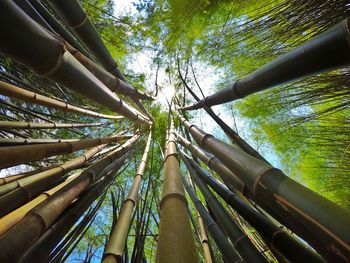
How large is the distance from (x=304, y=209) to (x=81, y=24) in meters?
2.10

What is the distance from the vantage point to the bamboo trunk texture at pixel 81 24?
1895mm

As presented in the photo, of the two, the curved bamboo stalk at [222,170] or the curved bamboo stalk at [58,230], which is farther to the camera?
the curved bamboo stalk at [222,170]

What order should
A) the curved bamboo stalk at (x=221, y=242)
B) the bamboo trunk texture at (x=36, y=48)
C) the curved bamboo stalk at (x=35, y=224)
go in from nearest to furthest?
the bamboo trunk texture at (x=36, y=48)
the curved bamboo stalk at (x=35, y=224)
the curved bamboo stalk at (x=221, y=242)

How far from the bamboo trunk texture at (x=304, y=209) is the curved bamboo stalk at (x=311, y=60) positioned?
0.46 m

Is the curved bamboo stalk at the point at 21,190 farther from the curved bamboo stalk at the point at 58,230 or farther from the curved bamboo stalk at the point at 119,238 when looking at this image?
the curved bamboo stalk at the point at 119,238

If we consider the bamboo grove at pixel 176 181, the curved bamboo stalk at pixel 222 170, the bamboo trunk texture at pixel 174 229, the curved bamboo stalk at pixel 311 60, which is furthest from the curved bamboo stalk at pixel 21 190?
the curved bamboo stalk at pixel 311 60

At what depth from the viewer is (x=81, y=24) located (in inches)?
83.9

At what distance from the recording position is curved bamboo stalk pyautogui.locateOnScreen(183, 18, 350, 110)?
0.95 meters

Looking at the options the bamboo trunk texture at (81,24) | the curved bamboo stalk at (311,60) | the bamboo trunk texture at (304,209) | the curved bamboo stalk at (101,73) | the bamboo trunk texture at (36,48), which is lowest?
the bamboo trunk texture at (304,209)

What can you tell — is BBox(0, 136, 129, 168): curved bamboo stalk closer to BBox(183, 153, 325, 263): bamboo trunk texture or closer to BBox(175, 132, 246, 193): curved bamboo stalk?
BBox(175, 132, 246, 193): curved bamboo stalk

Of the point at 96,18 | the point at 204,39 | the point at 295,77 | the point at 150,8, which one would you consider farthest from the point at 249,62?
the point at 96,18

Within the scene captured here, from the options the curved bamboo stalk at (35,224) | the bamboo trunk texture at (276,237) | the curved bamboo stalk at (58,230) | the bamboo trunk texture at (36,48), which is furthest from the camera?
the curved bamboo stalk at (58,230)

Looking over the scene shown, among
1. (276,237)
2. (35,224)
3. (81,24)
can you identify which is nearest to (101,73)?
(81,24)

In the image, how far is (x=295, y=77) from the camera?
125 cm
